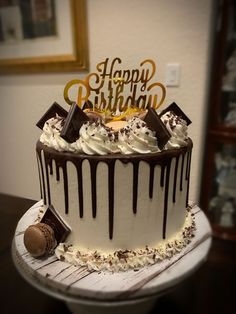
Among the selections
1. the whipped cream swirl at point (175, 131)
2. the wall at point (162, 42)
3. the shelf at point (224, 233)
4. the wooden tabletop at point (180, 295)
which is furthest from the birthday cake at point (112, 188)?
the shelf at point (224, 233)

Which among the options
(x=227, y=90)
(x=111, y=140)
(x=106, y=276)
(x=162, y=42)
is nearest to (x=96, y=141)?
(x=111, y=140)

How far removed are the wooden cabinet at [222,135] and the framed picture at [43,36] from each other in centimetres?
82

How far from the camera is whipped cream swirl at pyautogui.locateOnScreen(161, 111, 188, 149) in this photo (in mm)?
911

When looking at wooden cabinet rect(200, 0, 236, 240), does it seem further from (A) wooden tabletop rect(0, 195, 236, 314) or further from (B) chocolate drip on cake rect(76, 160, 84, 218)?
(B) chocolate drip on cake rect(76, 160, 84, 218)

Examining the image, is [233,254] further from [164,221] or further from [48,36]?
[48,36]

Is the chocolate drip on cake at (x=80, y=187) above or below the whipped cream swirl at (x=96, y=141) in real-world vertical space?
below

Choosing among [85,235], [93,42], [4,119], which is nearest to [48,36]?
[93,42]

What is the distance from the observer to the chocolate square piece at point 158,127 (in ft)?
2.77

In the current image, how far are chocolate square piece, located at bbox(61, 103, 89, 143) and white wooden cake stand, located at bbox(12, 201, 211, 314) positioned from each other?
0.39m

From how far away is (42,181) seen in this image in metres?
1.03

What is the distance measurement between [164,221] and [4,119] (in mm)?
1838

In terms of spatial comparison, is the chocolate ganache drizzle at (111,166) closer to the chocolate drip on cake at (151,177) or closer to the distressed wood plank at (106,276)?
the chocolate drip on cake at (151,177)

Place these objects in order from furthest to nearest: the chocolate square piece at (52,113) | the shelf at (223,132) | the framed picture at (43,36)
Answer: the framed picture at (43,36) < the shelf at (223,132) < the chocolate square piece at (52,113)

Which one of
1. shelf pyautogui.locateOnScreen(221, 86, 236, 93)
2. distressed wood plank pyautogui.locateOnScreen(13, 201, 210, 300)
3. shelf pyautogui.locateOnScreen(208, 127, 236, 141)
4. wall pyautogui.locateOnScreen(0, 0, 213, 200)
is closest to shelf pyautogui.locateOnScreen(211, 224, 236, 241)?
wall pyautogui.locateOnScreen(0, 0, 213, 200)
